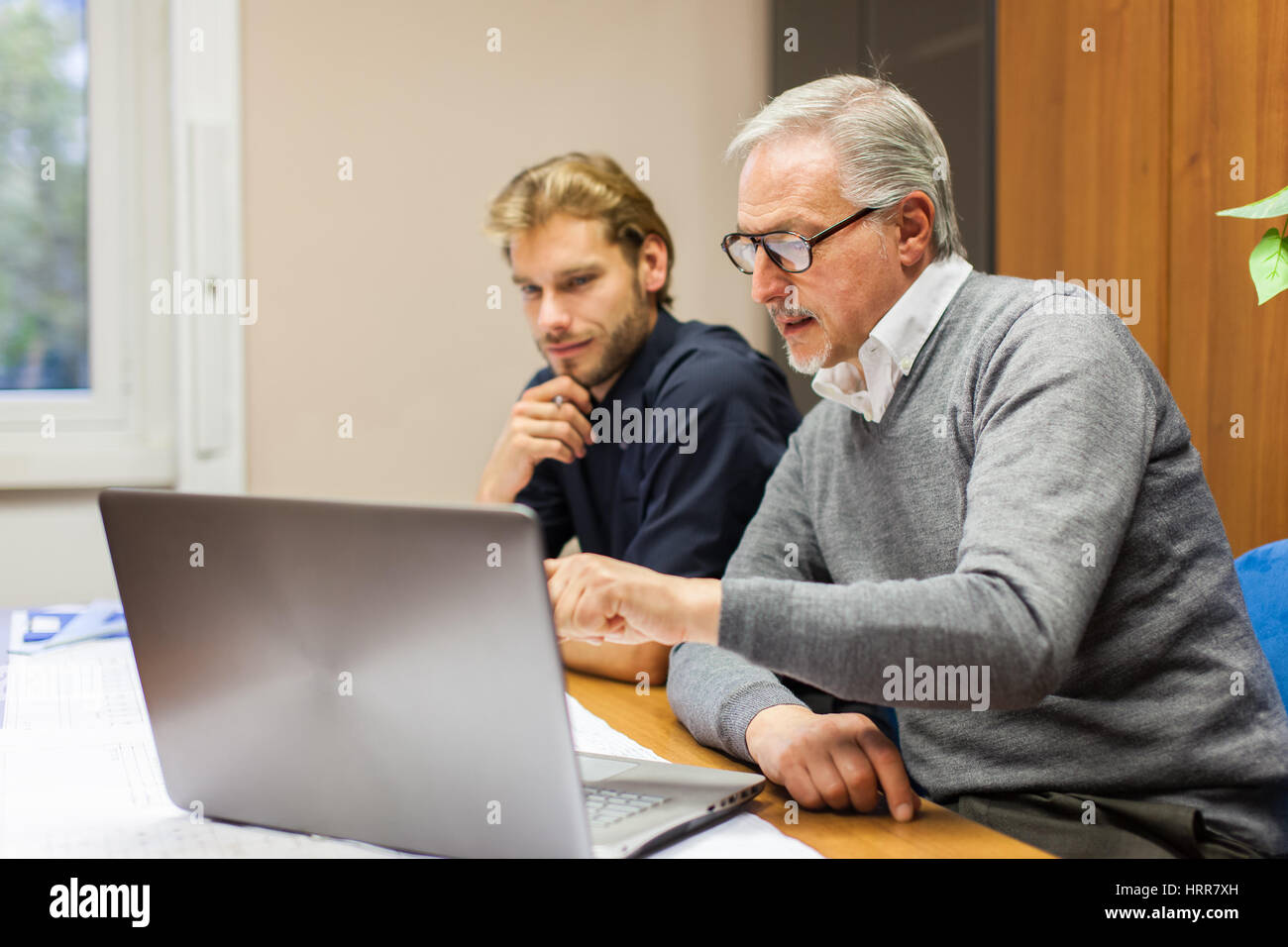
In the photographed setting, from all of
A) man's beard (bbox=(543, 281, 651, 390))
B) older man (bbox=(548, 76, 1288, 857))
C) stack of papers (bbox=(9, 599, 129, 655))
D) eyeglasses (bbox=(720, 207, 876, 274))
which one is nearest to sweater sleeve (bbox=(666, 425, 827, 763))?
older man (bbox=(548, 76, 1288, 857))

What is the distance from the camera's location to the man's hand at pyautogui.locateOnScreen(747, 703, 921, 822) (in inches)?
31.1

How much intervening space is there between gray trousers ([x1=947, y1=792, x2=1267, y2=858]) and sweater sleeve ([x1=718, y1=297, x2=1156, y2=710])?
15cm

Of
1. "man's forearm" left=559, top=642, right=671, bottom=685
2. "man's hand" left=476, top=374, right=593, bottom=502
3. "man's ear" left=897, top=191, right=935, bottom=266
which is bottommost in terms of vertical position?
"man's forearm" left=559, top=642, right=671, bottom=685

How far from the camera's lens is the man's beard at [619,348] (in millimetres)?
1739

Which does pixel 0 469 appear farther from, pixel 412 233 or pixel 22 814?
pixel 22 814

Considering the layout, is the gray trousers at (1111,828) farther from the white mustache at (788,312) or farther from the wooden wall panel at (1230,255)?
the wooden wall panel at (1230,255)

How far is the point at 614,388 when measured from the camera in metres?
1.74

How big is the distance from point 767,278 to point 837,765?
0.52 metres

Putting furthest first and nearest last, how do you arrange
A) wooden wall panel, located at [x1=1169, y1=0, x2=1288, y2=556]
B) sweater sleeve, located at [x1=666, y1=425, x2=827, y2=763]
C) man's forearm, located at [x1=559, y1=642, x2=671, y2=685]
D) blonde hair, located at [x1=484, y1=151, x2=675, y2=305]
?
blonde hair, located at [x1=484, y1=151, x2=675, y2=305], wooden wall panel, located at [x1=1169, y1=0, x2=1288, y2=556], man's forearm, located at [x1=559, y1=642, x2=671, y2=685], sweater sleeve, located at [x1=666, y1=425, x2=827, y2=763]

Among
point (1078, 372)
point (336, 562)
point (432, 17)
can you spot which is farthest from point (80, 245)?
point (1078, 372)

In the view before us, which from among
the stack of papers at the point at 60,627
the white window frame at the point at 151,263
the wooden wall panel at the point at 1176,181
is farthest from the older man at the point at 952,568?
the white window frame at the point at 151,263

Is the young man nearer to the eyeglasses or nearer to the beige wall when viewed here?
the eyeglasses

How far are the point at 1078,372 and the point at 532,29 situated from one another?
2.08 metres

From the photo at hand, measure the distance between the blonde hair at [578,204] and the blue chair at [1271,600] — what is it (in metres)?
1.07
